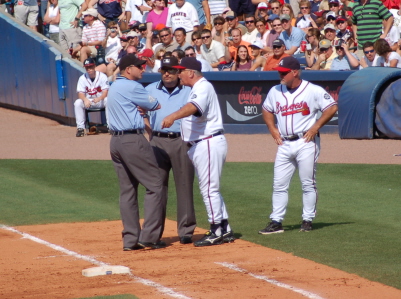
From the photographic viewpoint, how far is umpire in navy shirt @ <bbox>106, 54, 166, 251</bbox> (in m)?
6.72

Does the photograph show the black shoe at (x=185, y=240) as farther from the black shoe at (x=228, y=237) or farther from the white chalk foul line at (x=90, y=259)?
the white chalk foul line at (x=90, y=259)

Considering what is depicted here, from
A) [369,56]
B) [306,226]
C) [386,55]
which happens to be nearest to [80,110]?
[369,56]

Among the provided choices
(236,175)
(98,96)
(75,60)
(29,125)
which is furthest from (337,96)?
(29,125)

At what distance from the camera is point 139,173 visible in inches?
268

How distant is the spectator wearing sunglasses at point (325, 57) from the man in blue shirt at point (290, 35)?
963mm

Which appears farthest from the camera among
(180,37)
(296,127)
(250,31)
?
(250,31)

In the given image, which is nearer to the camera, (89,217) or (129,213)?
(129,213)

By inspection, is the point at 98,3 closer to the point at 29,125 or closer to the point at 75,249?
the point at 29,125

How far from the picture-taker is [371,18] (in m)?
15.5

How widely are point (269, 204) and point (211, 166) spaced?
8.03 feet

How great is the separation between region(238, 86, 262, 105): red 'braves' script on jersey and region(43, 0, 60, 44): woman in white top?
7372mm

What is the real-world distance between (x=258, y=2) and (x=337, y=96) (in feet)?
17.8

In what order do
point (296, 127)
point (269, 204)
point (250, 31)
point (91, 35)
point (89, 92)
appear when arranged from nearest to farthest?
point (296, 127) → point (269, 204) → point (89, 92) → point (250, 31) → point (91, 35)

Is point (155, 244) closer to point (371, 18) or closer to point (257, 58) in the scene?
point (257, 58)
